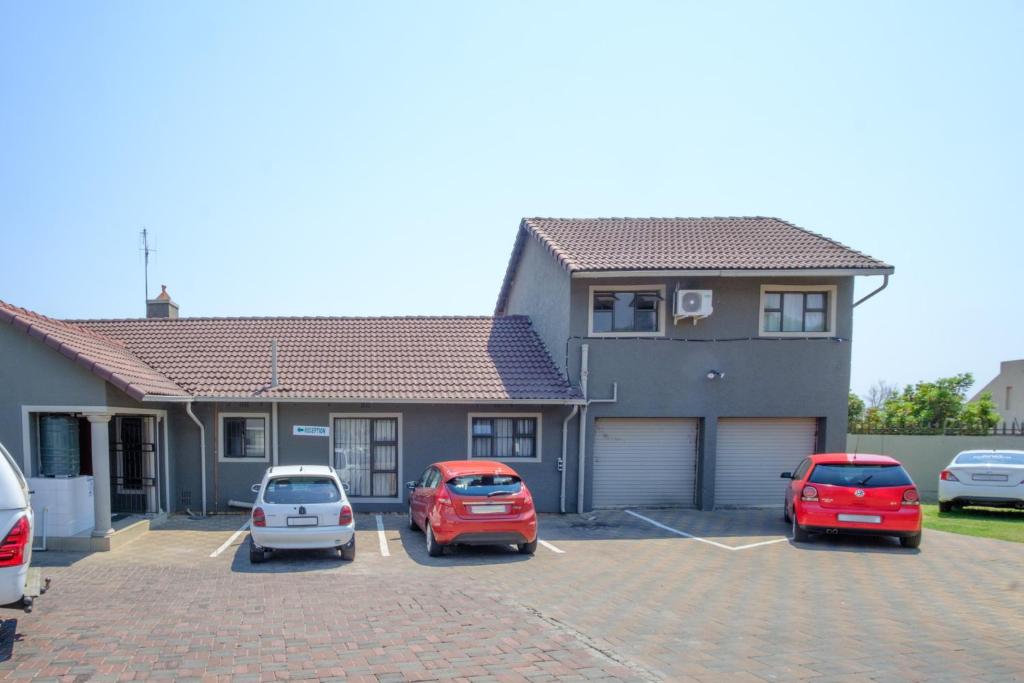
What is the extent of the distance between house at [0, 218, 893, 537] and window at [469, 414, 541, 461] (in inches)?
1.3

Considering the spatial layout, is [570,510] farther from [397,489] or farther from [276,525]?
[276,525]

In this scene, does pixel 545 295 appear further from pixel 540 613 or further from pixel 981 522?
pixel 981 522

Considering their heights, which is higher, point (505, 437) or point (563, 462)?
point (505, 437)

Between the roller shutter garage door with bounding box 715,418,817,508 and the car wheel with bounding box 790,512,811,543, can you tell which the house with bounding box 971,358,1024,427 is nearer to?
the roller shutter garage door with bounding box 715,418,817,508

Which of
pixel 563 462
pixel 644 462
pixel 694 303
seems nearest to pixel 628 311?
pixel 694 303

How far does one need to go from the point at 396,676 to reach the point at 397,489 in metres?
9.15

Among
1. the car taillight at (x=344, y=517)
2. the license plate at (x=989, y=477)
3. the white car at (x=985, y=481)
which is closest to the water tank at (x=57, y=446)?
the car taillight at (x=344, y=517)

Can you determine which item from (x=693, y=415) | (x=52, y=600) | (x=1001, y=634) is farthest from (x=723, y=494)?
(x=52, y=600)

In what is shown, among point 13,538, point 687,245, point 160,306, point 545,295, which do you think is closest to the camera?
point 13,538

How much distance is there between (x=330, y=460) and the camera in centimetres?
1420

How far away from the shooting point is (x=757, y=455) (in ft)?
49.5

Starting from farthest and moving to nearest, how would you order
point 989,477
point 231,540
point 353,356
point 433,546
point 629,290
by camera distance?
point 353,356, point 629,290, point 989,477, point 231,540, point 433,546

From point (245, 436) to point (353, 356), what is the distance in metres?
2.89

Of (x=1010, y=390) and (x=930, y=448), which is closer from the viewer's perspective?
(x=930, y=448)
